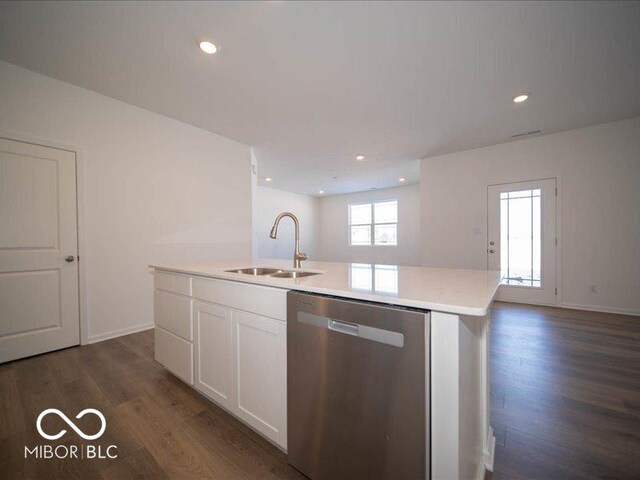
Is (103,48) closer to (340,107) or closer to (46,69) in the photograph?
(46,69)

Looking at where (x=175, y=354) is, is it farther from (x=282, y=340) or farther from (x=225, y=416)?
(x=282, y=340)

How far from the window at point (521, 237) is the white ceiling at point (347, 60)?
1.13 metres

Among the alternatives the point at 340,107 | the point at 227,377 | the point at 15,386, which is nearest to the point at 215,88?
the point at 340,107

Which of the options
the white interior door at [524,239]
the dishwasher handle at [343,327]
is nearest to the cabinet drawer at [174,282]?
the dishwasher handle at [343,327]

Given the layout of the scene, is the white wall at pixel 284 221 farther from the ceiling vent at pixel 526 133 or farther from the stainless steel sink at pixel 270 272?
the ceiling vent at pixel 526 133

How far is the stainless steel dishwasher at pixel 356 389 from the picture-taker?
32.9 inches

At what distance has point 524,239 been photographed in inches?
166

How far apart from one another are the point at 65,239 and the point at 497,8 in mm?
4120

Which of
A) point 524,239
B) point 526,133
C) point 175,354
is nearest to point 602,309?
point 524,239

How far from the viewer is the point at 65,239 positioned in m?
2.56

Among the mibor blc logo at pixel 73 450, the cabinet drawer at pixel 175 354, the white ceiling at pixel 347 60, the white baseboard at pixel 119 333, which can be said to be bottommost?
the mibor blc logo at pixel 73 450

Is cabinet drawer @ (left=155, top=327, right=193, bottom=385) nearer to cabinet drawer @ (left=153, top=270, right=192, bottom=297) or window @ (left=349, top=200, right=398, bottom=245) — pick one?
cabinet drawer @ (left=153, top=270, right=192, bottom=297)

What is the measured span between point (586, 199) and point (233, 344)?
501 cm

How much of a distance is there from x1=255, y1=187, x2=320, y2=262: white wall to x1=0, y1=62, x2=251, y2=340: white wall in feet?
10.3
